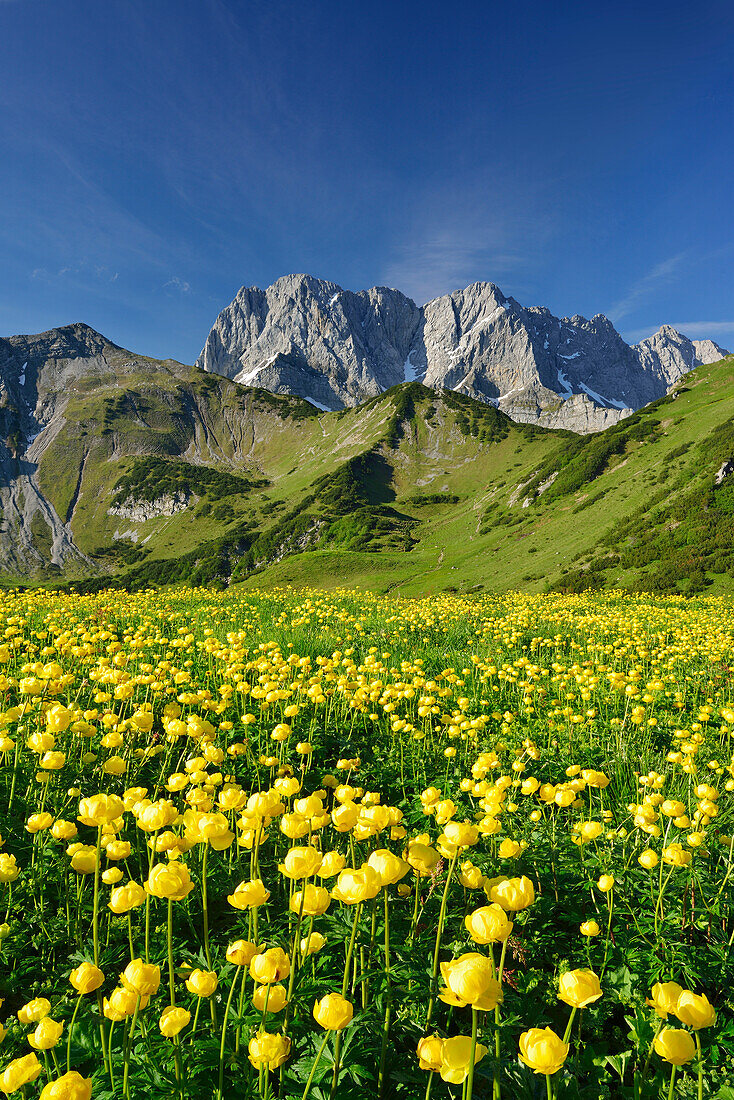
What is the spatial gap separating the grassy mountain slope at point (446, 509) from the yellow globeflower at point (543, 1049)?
36396 millimetres

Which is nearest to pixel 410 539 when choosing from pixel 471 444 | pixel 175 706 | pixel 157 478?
pixel 471 444

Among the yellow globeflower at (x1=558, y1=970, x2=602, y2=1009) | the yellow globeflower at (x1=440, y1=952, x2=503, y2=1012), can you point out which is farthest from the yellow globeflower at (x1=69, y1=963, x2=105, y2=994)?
the yellow globeflower at (x1=558, y1=970, x2=602, y2=1009)

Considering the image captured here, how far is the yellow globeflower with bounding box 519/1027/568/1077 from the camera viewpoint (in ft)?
5.05

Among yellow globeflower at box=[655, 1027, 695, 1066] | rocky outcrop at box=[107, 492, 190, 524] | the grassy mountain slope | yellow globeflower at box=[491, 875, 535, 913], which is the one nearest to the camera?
yellow globeflower at box=[655, 1027, 695, 1066]

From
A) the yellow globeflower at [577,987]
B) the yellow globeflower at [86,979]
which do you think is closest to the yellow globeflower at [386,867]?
the yellow globeflower at [577,987]

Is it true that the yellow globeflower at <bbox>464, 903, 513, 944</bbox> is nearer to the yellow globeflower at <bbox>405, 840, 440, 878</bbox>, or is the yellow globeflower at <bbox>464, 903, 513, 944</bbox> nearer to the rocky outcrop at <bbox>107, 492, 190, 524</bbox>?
the yellow globeflower at <bbox>405, 840, 440, 878</bbox>

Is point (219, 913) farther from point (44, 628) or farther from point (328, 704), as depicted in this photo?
point (44, 628)

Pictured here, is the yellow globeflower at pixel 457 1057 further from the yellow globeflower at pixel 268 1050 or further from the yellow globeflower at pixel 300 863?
the yellow globeflower at pixel 300 863

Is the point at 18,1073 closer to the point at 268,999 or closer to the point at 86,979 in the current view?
the point at 86,979

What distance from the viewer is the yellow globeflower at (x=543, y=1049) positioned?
1.54 meters

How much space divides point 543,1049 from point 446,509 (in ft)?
375

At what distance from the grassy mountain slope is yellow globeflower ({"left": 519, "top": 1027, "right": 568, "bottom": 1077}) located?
3640 centimetres

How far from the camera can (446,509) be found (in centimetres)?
11381

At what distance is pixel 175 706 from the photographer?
4.89 metres
